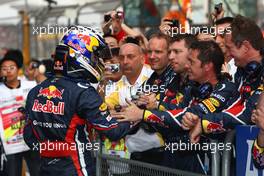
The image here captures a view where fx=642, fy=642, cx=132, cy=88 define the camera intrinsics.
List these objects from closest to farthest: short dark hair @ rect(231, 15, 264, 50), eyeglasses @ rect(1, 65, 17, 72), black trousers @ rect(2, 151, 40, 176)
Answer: short dark hair @ rect(231, 15, 264, 50) < black trousers @ rect(2, 151, 40, 176) < eyeglasses @ rect(1, 65, 17, 72)

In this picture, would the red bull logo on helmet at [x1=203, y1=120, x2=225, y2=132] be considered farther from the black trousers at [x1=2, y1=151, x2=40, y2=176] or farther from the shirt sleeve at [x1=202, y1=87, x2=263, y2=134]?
the black trousers at [x1=2, y1=151, x2=40, y2=176]

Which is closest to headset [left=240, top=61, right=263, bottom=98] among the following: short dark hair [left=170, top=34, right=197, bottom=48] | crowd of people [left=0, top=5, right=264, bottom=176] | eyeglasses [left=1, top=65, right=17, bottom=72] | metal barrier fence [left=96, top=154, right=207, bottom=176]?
crowd of people [left=0, top=5, right=264, bottom=176]

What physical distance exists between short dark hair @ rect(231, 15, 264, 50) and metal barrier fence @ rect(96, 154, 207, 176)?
96 cm

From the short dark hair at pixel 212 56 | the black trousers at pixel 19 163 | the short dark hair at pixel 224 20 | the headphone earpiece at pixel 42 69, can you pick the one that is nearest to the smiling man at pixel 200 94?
the short dark hair at pixel 212 56

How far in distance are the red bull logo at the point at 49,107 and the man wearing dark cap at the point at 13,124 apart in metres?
3.59

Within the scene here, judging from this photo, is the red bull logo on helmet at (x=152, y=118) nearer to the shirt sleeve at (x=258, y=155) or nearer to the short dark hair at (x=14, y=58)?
the shirt sleeve at (x=258, y=155)

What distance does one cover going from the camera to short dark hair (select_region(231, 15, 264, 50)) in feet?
14.1

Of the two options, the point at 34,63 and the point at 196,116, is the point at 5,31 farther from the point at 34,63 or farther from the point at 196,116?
the point at 196,116

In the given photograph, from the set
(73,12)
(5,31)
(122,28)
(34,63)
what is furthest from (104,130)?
(5,31)

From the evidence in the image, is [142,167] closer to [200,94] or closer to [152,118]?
[152,118]

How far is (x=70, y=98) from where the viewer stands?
175 inches

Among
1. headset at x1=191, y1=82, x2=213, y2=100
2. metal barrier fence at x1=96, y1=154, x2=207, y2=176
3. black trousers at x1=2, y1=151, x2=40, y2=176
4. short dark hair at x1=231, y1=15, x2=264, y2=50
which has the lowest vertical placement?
black trousers at x1=2, y1=151, x2=40, y2=176

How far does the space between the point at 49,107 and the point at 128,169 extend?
890 millimetres

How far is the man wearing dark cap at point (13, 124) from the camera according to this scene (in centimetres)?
820
